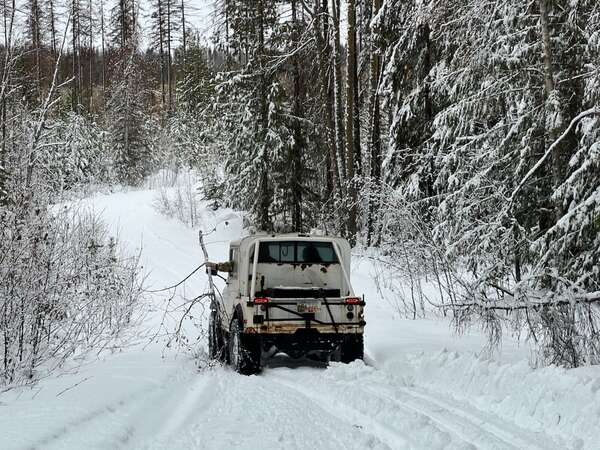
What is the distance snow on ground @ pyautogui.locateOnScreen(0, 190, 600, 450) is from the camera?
530cm

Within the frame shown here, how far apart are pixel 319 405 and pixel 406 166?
12004 mm

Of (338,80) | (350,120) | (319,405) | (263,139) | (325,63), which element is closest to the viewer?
(319,405)

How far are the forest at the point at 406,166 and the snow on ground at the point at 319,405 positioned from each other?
69cm

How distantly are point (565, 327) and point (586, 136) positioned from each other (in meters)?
4.13

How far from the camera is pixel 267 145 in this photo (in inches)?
915

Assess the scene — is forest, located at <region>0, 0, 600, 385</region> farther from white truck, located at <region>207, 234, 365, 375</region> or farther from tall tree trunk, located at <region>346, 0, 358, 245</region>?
white truck, located at <region>207, 234, 365, 375</region>

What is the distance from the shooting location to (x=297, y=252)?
10.5m

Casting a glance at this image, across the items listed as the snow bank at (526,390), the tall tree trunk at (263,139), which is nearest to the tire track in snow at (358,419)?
the snow bank at (526,390)

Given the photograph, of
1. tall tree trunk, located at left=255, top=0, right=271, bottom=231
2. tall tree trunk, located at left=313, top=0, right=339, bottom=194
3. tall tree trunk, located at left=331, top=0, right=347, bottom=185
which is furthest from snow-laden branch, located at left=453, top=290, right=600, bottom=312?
tall tree trunk, located at left=255, top=0, right=271, bottom=231

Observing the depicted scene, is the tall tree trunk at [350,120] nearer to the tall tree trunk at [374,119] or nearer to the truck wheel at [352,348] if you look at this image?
the tall tree trunk at [374,119]

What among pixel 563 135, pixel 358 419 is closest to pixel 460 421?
pixel 358 419

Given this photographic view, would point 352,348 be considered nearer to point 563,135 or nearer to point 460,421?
point 460,421

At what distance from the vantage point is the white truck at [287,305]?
9188 mm

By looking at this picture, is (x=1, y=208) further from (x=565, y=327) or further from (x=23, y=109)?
(x=565, y=327)
